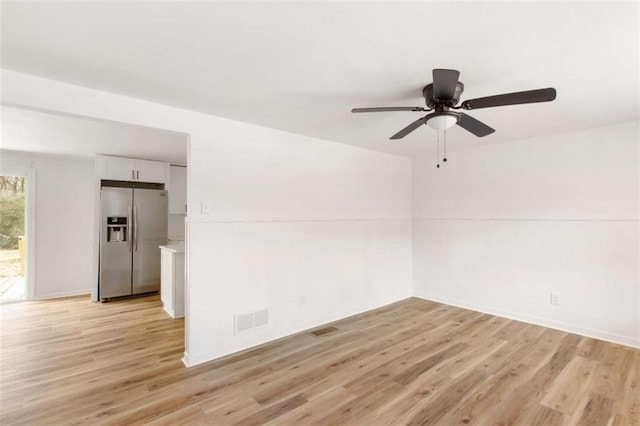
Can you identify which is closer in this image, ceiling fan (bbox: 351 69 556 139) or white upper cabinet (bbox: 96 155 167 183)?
ceiling fan (bbox: 351 69 556 139)

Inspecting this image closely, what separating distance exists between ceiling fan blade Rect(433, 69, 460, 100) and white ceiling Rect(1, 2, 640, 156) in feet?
0.55

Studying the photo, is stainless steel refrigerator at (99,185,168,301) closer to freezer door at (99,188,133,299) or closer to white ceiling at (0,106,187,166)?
freezer door at (99,188,133,299)

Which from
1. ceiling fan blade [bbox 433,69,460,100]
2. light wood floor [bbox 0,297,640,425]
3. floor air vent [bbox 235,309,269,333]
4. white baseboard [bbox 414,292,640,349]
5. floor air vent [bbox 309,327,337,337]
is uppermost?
ceiling fan blade [bbox 433,69,460,100]

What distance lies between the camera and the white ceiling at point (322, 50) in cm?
A: 145

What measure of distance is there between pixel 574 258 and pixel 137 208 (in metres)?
6.26

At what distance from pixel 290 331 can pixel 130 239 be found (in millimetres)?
3354

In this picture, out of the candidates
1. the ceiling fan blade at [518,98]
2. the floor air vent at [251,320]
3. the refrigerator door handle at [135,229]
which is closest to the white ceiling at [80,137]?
the refrigerator door handle at [135,229]

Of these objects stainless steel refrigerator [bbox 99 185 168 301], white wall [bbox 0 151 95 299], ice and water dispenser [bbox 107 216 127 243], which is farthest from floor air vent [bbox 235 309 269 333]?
white wall [bbox 0 151 95 299]

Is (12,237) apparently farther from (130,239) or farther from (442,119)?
(442,119)

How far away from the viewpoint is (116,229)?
499 cm

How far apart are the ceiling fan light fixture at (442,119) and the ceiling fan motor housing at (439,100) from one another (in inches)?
2.9

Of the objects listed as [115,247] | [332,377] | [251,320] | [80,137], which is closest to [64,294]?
[115,247]

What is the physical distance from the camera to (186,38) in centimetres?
166

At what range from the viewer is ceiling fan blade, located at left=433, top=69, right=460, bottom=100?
169cm
